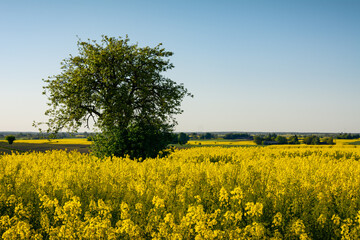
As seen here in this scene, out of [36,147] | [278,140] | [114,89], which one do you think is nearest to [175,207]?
[114,89]

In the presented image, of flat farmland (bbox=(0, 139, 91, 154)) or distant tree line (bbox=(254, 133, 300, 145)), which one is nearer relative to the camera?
flat farmland (bbox=(0, 139, 91, 154))

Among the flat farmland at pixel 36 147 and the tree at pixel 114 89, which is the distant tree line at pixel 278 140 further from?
the tree at pixel 114 89

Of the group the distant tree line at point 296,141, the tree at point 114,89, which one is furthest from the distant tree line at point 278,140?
the tree at point 114,89

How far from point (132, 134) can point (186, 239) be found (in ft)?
43.1

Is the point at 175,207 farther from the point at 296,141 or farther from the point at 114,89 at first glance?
the point at 296,141

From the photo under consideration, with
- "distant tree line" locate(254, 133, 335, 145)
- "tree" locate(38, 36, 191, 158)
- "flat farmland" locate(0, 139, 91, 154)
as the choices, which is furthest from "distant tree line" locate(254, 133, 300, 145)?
"tree" locate(38, 36, 191, 158)

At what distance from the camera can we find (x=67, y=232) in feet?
13.6

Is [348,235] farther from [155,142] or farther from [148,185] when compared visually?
[155,142]

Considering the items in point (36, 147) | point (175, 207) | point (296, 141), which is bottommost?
point (36, 147)

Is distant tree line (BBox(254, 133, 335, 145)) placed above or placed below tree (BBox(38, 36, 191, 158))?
below

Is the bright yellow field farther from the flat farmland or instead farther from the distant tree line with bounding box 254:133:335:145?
the distant tree line with bounding box 254:133:335:145

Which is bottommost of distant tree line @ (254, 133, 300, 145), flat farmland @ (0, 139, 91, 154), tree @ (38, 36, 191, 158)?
flat farmland @ (0, 139, 91, 154)

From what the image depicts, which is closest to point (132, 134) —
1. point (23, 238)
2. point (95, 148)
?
point (95, 148)

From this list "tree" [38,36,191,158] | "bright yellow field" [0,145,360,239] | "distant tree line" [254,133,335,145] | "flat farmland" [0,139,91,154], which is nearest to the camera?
"bright yellow field" [0,145,360,239]
